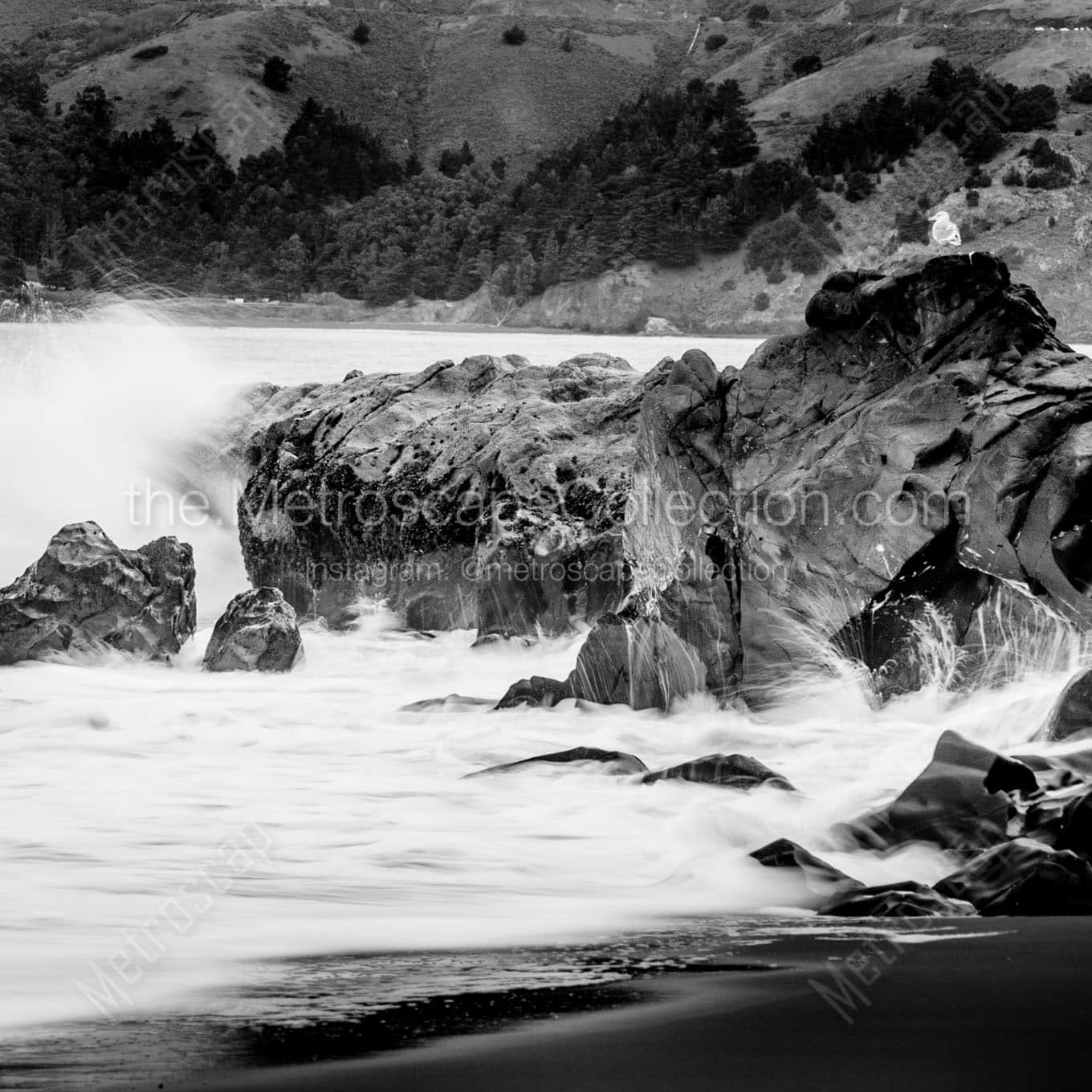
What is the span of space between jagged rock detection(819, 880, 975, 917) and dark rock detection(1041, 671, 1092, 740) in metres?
2.40

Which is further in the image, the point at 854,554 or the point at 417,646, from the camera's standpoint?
the point at 417,646

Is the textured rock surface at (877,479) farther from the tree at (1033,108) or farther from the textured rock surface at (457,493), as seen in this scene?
the tree at (1033,108)

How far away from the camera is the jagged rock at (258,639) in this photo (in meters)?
10.7

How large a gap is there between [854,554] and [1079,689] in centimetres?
148

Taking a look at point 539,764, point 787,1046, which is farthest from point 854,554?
point 787,1046

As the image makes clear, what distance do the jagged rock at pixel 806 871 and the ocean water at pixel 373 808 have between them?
0.07 m

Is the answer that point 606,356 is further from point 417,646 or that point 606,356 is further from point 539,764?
point 539,764

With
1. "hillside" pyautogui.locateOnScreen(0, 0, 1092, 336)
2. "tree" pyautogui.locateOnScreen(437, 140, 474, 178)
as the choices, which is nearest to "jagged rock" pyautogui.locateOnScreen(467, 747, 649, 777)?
"hillside" pyautogui.locateOnScreen(0, 0, 1092, 336)

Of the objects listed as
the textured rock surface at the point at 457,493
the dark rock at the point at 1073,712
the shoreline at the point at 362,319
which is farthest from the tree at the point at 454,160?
the dark rock at the point at 1073,712

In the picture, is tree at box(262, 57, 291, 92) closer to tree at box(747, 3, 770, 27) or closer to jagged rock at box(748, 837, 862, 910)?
tree at box(747, 3, 770, 27)

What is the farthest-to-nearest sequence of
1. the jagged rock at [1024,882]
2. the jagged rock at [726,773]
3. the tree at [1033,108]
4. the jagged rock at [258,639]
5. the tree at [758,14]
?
the tree at [758,14] → the tree at [1033,108] → the jagged rock at [258,639] → the jagged rock at [726,773] → the jagged rock at [1024,882]

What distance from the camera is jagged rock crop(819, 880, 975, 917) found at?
4.49 m

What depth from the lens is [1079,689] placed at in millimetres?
6805

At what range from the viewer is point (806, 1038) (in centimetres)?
331
